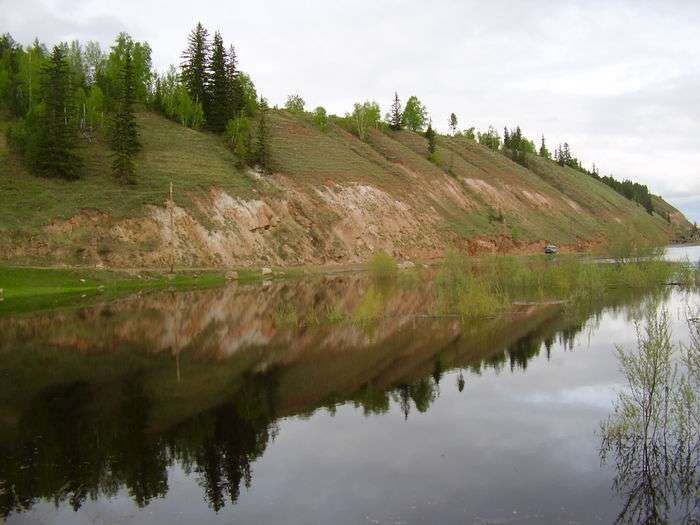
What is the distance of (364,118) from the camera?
109500 millimetres

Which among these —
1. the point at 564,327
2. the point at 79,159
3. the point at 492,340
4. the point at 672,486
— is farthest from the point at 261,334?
the point at 79,159

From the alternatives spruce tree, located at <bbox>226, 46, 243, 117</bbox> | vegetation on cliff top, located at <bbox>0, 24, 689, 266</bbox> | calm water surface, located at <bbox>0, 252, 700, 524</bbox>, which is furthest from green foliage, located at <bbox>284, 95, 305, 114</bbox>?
calm water surface, located at <bbox>0, 252, 700, 524</bbox>

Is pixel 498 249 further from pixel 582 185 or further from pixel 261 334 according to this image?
pixel 582 185

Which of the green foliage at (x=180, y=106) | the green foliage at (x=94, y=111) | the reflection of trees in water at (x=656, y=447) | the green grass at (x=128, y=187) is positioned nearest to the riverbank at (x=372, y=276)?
the green grass at (x=128, y=187)

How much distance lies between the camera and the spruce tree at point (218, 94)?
83375 millimetres

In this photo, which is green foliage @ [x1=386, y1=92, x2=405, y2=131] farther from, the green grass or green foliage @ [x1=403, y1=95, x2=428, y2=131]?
the green grass

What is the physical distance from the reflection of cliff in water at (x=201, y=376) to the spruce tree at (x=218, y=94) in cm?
5550

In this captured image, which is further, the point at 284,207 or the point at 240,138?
the point at 240,138

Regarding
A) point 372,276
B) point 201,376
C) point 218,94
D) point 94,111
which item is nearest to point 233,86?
point 218,94

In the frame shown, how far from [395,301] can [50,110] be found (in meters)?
45.3

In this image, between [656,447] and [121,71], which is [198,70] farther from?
[656,447]

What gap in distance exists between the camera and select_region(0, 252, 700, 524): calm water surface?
955 centimetres

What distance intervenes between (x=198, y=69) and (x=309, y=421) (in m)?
84.1

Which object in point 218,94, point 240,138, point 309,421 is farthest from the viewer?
point 218,94
